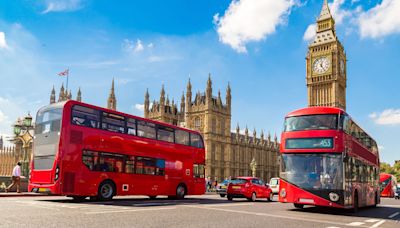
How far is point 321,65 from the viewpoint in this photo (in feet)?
269

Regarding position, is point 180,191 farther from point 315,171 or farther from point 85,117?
point 315,171

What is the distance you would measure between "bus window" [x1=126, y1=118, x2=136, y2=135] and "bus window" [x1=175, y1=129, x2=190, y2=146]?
10.5 feet

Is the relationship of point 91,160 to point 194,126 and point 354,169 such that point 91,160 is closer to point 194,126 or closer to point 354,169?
point 354,169

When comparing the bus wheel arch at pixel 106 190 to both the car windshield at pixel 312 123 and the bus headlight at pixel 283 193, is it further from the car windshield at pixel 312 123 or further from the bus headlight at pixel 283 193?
the car windshield at pixel 312 123

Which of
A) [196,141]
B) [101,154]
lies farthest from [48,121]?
[196,141]

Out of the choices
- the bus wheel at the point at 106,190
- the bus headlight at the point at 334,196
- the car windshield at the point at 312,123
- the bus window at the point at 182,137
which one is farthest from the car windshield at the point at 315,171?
the bus wheel at the point at 106,190

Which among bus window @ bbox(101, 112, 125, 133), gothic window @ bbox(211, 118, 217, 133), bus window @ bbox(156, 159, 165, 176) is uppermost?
gothic window @ bbox(211, 118, 217, 133)

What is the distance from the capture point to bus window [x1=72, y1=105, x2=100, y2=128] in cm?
1500

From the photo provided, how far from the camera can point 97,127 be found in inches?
623

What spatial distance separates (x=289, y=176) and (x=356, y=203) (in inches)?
142

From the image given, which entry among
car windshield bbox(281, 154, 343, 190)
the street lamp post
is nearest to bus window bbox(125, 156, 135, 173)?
car windshield bbox(281, 154, 343, 190)

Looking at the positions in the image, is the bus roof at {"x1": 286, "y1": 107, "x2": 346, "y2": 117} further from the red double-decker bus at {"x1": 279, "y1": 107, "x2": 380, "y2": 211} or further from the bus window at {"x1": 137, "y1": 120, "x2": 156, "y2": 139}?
the bus window at {"x1": 137, "y1": 120, "x2": 156, "y2": 139}

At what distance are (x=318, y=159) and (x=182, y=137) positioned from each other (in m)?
8.68

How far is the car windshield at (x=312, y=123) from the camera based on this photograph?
1406 centimetres
